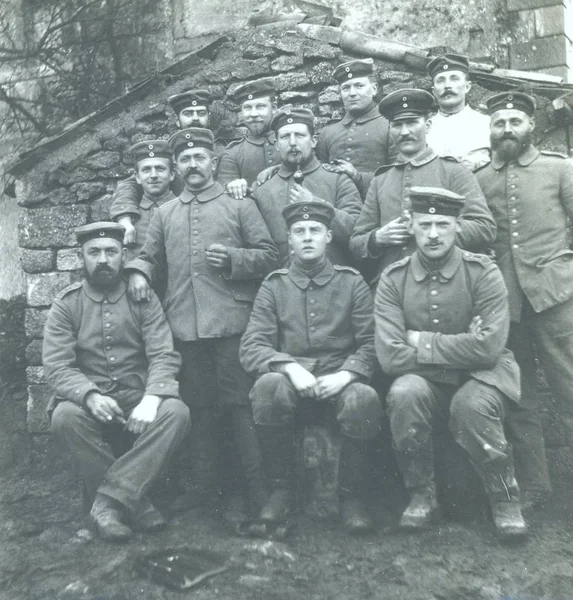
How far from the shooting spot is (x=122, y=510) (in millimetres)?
3998

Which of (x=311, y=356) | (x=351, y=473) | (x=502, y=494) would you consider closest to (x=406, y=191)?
(x=311, y=356)

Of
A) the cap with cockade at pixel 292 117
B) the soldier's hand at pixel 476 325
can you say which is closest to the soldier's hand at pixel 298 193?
the cap with cockade at pixel 292 117

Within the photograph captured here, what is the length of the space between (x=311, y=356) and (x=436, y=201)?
3.51 feet

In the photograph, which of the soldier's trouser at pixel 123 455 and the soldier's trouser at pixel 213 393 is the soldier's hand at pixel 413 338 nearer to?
the soldier's trouser at pixel 213 393

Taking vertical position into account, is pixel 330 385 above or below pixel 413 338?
below

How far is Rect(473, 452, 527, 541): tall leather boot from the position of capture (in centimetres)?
365

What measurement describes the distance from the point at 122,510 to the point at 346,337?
1502 millimetres

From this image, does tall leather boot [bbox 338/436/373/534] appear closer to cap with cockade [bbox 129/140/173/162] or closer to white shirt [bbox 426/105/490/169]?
white shirt [bbox 426/105/490/169]

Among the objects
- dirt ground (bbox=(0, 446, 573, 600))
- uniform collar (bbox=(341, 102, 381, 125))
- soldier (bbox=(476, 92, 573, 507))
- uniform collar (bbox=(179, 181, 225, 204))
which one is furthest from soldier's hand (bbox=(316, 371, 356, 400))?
uniform collar (bbox=(341, 102, 381, 125))

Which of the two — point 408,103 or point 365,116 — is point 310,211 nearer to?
point 408,103

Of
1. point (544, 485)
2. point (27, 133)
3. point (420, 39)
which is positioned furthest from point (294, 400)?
point (27, 133)

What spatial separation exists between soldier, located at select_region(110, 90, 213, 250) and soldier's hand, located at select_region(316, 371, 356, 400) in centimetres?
189

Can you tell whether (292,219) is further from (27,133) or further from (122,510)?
(27,133)

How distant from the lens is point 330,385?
12.8ft
